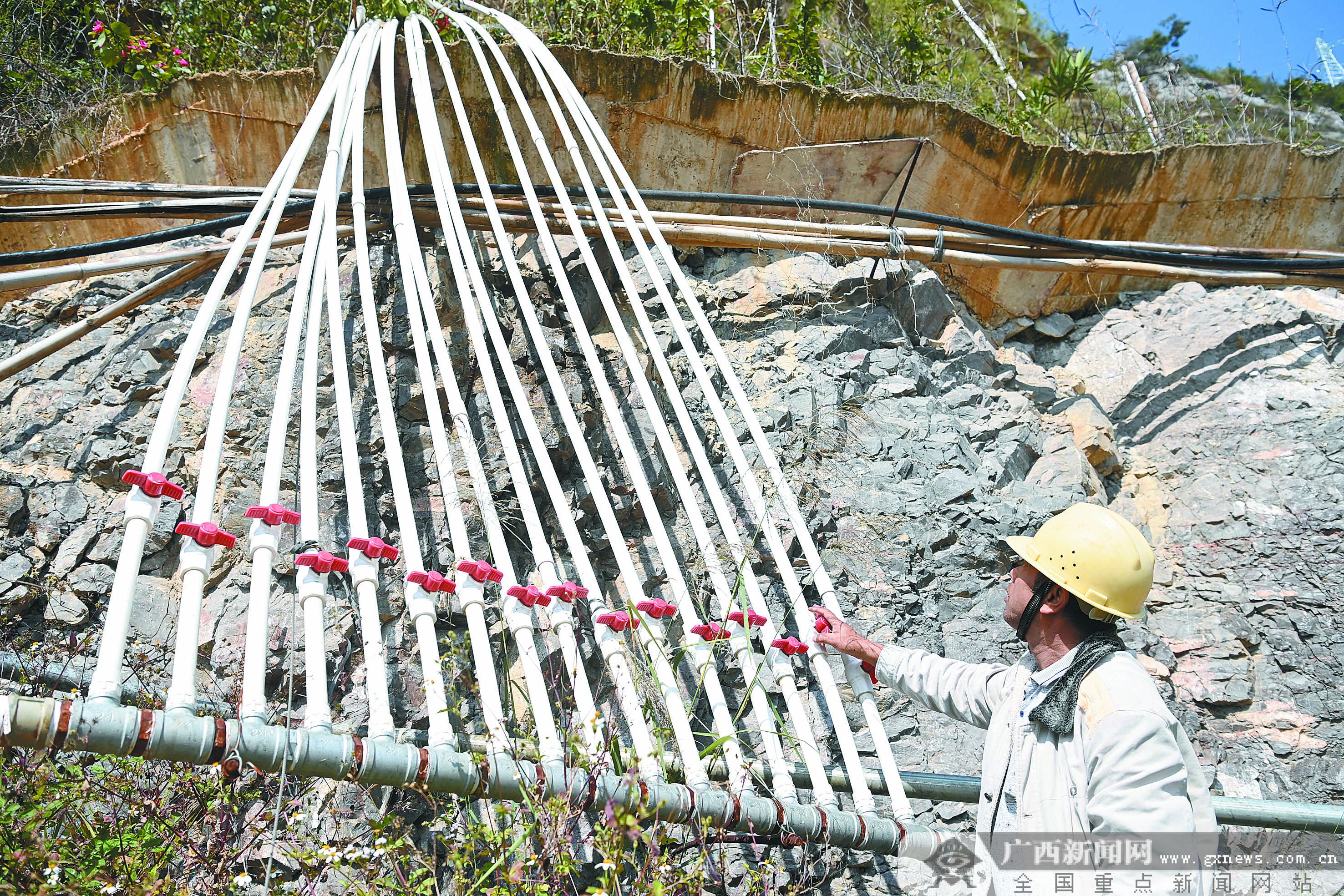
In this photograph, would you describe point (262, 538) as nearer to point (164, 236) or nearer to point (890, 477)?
point (164, 236)

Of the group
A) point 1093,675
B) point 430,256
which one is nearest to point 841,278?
point 430,256

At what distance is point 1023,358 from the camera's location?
531cm

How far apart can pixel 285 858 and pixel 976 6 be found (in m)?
8.00

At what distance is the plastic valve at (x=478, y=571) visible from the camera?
2.77 m

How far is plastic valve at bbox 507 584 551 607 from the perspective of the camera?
2758 millimetres

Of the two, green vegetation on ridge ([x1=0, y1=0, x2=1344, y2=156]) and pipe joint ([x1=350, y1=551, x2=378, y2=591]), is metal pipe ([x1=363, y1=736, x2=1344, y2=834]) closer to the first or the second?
pipe joint ([x1=350, y1=551, x2=378, y2=591])

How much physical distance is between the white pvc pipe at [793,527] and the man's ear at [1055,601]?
0.62 m

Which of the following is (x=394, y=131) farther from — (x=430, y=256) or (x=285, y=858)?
(x=285, y=858)

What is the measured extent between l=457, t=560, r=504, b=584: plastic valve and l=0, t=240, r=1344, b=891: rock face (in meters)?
0.40

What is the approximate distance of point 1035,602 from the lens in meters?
2.57

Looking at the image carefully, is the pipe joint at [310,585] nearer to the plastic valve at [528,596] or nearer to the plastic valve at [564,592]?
the plastic valve at [528,596]

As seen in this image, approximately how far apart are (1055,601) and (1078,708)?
0.29 meters

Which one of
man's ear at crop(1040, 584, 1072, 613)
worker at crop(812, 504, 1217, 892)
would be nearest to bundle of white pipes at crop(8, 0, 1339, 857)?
worker at crop(812, 504, 1217, 892)

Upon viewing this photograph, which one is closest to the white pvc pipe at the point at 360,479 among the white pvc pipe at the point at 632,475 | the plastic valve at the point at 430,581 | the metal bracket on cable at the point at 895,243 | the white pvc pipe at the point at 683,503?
the plastic valve at the point at 430,581
